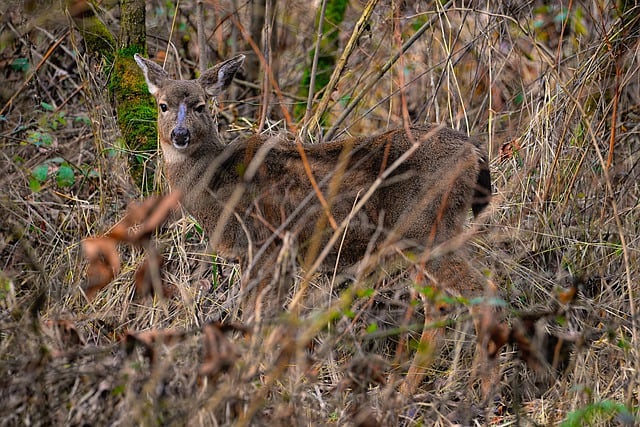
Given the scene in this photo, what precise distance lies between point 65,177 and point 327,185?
7.43 feet

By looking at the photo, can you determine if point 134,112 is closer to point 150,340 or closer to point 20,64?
point 20,64

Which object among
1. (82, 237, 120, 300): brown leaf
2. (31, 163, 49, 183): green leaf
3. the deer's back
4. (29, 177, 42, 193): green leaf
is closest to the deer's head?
the deer's back

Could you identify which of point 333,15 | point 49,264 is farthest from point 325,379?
point 333,15

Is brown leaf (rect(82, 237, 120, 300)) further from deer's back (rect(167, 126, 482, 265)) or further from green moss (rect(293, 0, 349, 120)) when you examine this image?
green moss (rect(293, 0, 349, 120))

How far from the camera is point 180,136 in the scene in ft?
17.8

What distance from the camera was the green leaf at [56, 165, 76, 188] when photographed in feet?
21.0

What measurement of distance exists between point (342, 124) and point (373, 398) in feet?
9.62

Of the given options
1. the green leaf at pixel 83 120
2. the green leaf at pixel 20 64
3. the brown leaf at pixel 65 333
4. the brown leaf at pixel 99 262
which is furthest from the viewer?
the green leaf at pixel 20 64

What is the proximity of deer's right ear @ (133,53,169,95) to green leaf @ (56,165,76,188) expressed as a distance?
1.14 metres

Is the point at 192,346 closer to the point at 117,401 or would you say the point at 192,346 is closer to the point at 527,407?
the point at 117,401

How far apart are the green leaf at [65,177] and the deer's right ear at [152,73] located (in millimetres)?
1144

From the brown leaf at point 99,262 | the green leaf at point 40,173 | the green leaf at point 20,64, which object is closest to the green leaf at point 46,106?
the green leaf at point 20,64

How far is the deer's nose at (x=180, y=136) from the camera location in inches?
214

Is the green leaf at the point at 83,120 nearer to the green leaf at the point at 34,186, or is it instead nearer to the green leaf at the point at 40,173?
the green leaf at the point at 40,173
